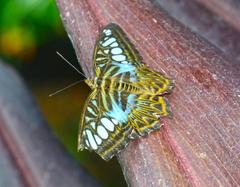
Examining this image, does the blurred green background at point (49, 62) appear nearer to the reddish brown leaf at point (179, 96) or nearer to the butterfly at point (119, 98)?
the butterfly at point (119, 98)

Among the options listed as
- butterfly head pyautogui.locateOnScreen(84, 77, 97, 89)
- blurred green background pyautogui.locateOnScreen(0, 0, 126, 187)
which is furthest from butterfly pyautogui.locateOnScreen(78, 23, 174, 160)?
blurred green background pyautogui.locateOnScreen(0, 0, 126, 187)

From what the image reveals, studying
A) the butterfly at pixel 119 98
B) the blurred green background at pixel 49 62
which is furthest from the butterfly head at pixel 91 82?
the blurred green background at pixel 49 62

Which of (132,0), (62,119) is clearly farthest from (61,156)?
(62,119)

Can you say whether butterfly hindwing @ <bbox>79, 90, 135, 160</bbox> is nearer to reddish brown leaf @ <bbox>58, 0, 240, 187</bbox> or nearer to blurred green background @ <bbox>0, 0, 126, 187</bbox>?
reddish brown leaf @ <bbox>58, 0, 240, 187</bbox>

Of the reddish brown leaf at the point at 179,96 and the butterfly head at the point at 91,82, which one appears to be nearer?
the reddish brown leaf at the point at 179,96

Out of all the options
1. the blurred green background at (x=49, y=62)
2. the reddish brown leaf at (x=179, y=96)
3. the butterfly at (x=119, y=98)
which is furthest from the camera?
the blurred green background at (x=49, y=62)

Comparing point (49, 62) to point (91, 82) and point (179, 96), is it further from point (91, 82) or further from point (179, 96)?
point (179, 96)
